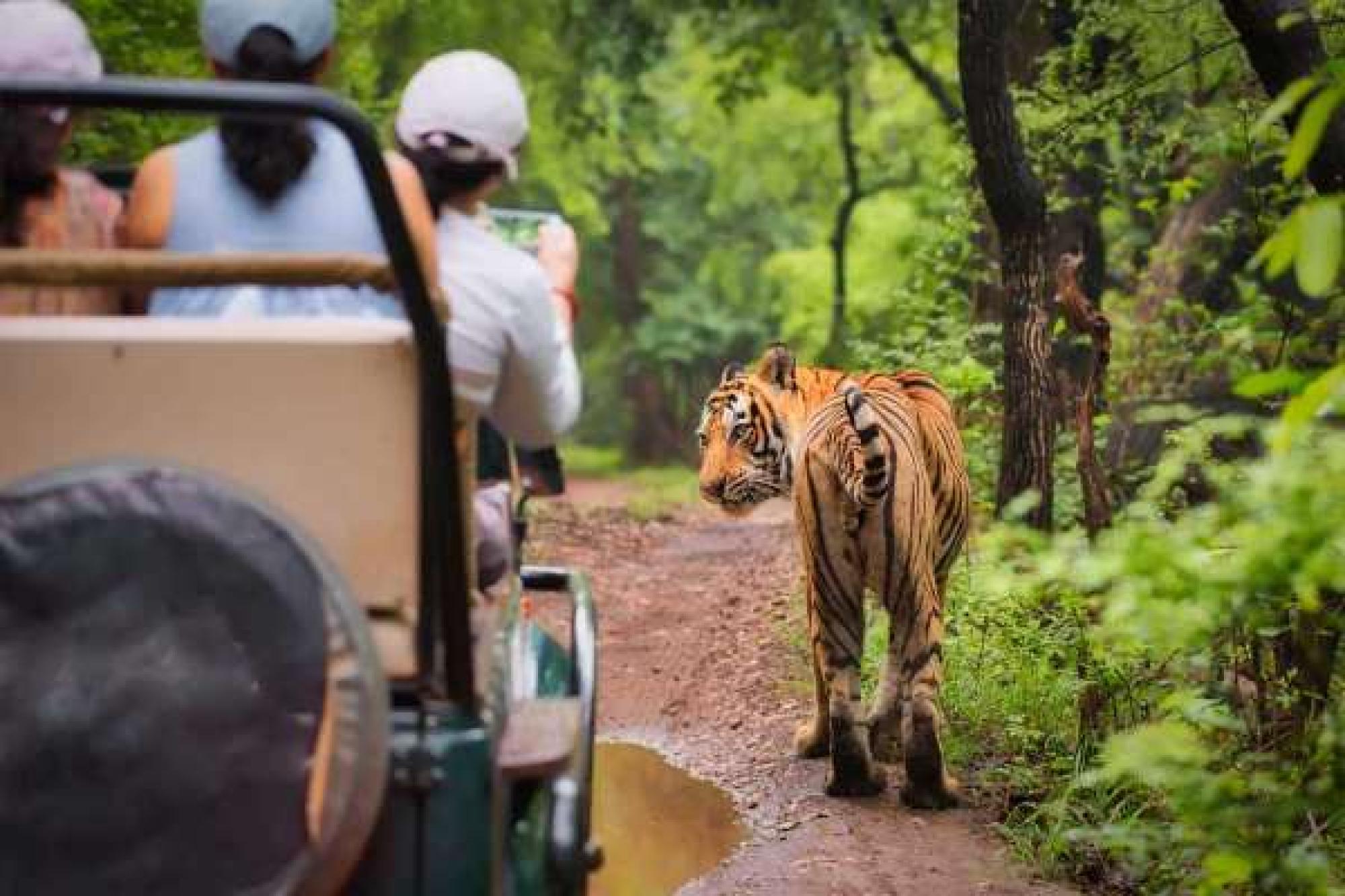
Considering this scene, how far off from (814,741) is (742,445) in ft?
4.18

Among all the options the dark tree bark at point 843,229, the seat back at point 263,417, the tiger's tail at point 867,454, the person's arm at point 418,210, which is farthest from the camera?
the dark tree bark at point 843,229

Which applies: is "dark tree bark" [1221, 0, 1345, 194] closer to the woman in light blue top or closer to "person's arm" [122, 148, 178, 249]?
the woman in light blue top

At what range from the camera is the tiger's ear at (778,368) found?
7.67 meters

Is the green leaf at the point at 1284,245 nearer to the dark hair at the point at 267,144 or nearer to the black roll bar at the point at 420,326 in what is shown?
the black roll bar at the point at 420,326

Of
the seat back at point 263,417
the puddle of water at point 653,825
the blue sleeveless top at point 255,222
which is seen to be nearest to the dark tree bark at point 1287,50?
the puddle of water at point 653,825

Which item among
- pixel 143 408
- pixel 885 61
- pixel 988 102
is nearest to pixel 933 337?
pixel 988 102

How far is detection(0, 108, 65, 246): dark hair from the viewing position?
11.8 feet

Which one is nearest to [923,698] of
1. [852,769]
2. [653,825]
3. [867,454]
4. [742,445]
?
[852,769]

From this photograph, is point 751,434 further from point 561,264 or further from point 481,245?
point 481,245

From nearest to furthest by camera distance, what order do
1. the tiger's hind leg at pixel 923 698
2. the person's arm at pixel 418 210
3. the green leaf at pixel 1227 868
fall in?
the person's arm at pixel 418 210, the green leaf at pixel 1227 868, the tiger's hind leg at pixel 923 698

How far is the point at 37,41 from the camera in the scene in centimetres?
359

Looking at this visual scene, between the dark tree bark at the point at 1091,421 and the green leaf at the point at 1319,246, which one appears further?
the dark tree bark at the point at 1091,421

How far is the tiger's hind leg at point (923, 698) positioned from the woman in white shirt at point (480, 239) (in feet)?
11.2

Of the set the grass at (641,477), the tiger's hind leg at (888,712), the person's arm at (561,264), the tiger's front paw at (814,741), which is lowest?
the grass at (641,477)
